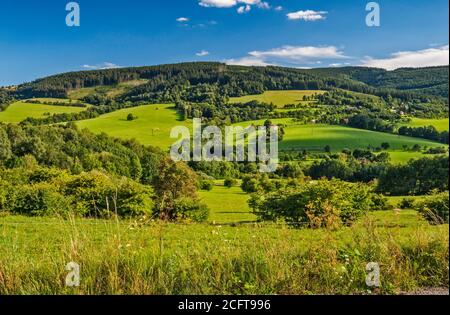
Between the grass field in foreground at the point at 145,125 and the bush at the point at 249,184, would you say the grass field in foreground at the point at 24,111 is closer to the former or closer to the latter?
the grass field in foreground at the point at 145,125

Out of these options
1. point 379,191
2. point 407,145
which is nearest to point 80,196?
point 379,191

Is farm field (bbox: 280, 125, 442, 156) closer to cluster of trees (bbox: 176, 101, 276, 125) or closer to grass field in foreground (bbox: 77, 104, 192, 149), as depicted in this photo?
cluster of trees (bbox: 176, 101, 276, 125)

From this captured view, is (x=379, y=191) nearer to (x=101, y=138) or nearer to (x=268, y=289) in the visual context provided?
(x=268, y=289)

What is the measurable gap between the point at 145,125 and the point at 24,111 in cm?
2948

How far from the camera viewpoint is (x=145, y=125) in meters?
108

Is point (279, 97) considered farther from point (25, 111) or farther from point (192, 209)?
point (192, 209)

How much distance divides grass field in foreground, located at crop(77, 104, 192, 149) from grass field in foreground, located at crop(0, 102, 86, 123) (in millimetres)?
7824

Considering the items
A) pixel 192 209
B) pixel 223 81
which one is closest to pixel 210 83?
pixel 223 81

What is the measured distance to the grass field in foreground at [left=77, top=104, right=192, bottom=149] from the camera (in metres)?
103

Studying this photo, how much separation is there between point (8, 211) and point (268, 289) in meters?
29.2

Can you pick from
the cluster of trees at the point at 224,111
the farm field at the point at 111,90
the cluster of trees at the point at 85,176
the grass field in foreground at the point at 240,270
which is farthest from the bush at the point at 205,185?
the grass field in foreground at the point at 240,270

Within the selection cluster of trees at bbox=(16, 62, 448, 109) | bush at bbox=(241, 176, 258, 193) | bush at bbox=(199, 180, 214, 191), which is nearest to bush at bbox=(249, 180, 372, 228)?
bush at bbox=(241, 176, 258, 193)
